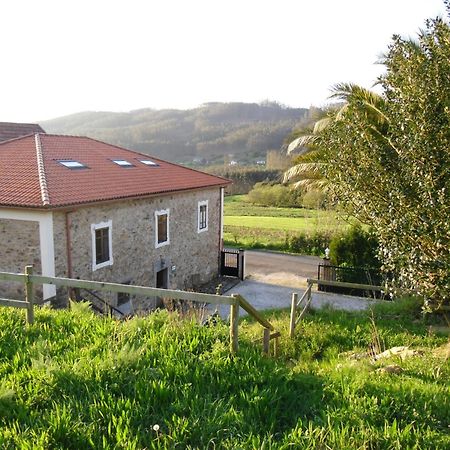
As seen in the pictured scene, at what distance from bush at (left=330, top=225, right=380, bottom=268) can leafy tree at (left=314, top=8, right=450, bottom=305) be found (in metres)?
10.7

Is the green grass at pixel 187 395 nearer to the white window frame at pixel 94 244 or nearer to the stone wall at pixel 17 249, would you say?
the stone wall at pixel 17 249

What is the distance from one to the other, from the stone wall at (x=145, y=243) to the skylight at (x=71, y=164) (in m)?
2.22

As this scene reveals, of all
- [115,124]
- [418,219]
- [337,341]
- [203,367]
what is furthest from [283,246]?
[115,124]

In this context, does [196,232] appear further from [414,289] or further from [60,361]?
[60,361]

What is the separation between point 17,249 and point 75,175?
11.4 feet

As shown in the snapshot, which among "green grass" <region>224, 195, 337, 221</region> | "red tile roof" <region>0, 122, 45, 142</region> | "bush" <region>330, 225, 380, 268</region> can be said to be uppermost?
"red tile roof" <region>0, 122, 45, 142</region>

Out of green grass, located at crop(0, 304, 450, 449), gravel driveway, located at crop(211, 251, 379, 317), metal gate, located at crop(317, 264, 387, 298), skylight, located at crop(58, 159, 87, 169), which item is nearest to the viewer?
green grass, located at crop(0, 304, 450, 449)

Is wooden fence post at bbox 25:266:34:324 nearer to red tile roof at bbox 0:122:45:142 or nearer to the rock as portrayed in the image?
the rock

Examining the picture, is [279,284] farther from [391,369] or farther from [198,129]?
[198,129]

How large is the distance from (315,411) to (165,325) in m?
2.39

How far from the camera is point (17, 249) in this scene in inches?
450

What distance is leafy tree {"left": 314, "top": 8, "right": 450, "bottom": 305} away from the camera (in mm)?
6094

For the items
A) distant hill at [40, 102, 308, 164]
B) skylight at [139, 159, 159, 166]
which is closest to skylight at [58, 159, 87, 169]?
skylight at [139, 159, 159, 166]

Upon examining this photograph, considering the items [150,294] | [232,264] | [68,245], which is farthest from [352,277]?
[150,294]
